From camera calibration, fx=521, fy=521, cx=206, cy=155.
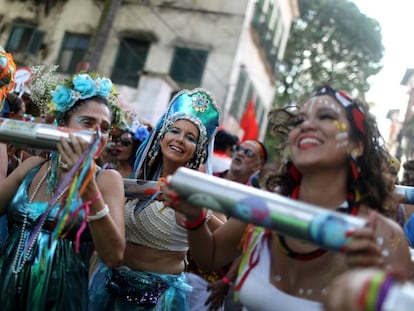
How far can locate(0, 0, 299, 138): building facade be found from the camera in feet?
53.9

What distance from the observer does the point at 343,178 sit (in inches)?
82.0

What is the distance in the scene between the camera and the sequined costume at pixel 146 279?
116 inches

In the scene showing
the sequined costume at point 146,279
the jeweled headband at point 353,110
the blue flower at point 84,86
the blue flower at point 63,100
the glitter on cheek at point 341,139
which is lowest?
the sequined costume at point 146,279

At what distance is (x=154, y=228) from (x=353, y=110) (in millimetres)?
1446

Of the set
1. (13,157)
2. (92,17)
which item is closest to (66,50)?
(92,17)

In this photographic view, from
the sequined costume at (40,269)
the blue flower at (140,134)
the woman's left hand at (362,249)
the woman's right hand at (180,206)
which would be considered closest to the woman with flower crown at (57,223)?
the sequined costume at (40,269)

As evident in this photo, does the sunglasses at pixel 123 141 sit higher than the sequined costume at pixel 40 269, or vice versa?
the sunglasses at pixel 123 141

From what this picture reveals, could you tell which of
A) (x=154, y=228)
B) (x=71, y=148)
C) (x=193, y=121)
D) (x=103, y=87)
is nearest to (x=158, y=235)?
(x=154, y=228)

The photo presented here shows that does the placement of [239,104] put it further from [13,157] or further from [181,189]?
[181,189]

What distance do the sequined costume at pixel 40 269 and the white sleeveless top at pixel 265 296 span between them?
84cm

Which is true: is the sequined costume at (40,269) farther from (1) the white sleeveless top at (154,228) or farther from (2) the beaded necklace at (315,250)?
(2) the beaded necklace at (315,250)

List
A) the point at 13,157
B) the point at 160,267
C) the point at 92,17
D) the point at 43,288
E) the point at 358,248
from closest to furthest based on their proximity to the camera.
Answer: the point at 358,248 < the point at 43,288 < the point at 160,267 < the point at 13,157 < the point at 92,17

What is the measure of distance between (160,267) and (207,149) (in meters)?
0.85

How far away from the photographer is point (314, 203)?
81.7 inches
